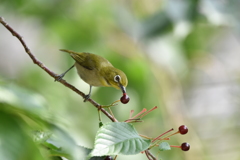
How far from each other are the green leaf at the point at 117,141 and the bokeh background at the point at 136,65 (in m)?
0.11

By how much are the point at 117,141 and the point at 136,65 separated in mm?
2036

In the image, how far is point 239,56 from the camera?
5656 mm

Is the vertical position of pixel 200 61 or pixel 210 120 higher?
pixel 200 61

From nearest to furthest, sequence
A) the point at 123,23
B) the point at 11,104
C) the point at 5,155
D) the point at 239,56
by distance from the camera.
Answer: the point at 5,155
the point at 11,104
the point at 123,23
the point at 239,56

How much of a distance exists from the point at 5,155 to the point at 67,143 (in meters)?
0.20

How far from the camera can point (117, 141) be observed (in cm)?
100

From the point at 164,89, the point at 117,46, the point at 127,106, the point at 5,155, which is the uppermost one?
the point at 117,46

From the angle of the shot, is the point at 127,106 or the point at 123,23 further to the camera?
the point at 123,23

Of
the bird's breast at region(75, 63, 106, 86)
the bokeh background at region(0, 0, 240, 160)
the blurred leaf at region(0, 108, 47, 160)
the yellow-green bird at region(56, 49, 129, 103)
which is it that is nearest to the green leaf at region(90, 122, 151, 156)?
the bokeh background at region(0, 0, 240, 160)

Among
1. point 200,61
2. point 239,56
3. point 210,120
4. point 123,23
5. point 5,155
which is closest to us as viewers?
point 5,155

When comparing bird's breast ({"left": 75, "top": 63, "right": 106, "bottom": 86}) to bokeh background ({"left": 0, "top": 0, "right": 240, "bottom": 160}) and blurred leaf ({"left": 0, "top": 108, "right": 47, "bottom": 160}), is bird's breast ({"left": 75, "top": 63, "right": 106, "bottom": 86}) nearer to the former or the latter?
bokeh background ({"left": 0, "top": 0, "right": 240, "bottom": 160})

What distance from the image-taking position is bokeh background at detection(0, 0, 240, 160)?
1.34m

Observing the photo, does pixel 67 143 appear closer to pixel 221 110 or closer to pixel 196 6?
pixel 196 6

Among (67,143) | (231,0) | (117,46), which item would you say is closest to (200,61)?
(117,46)
